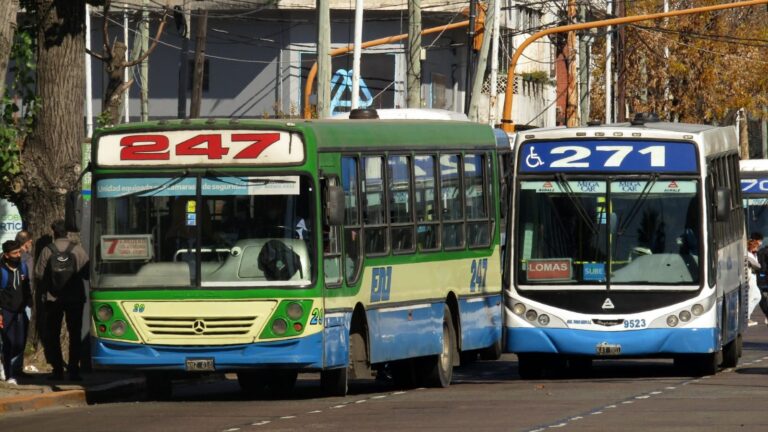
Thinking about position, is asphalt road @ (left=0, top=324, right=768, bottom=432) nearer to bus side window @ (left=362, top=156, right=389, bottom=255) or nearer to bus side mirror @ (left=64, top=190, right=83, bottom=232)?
bus side window @ (left=362, top=156, right=389, bottom=255)

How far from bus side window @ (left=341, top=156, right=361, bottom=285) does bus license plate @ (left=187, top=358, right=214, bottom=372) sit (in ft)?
5.32

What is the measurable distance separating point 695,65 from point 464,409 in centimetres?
4611

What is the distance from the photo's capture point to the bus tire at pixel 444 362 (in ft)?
66.1

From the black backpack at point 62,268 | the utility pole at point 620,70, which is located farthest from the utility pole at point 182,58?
the utility pole at point 620,70

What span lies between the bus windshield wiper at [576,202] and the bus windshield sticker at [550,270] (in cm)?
45

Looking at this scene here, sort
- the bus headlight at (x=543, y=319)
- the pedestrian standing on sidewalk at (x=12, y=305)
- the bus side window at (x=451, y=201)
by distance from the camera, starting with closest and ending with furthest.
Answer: the pedestrian standing on sidewalk at (x=12, y=305), the bus side window at (x=451, y=201), the bus headlight at (x=543, y=319)

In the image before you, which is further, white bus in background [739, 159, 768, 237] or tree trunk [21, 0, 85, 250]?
white bus in background [739, 159, 768, 237]

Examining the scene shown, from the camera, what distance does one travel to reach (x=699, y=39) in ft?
199

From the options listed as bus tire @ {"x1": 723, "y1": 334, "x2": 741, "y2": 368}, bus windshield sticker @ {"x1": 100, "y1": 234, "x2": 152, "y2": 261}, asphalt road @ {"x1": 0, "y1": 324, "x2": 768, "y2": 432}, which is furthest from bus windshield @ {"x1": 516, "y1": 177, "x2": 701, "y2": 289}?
bus windshield sticker @ {"x1": 100, "y1": 234, "x2": 152, "y2": 261}

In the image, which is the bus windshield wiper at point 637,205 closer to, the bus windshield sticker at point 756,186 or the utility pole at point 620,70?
the bus windshield sticker at point 756,186

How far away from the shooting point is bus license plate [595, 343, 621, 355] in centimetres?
2080

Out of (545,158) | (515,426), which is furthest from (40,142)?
(515,426)

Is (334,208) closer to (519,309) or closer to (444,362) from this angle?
(444,362)

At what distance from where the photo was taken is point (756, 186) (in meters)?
46.6
